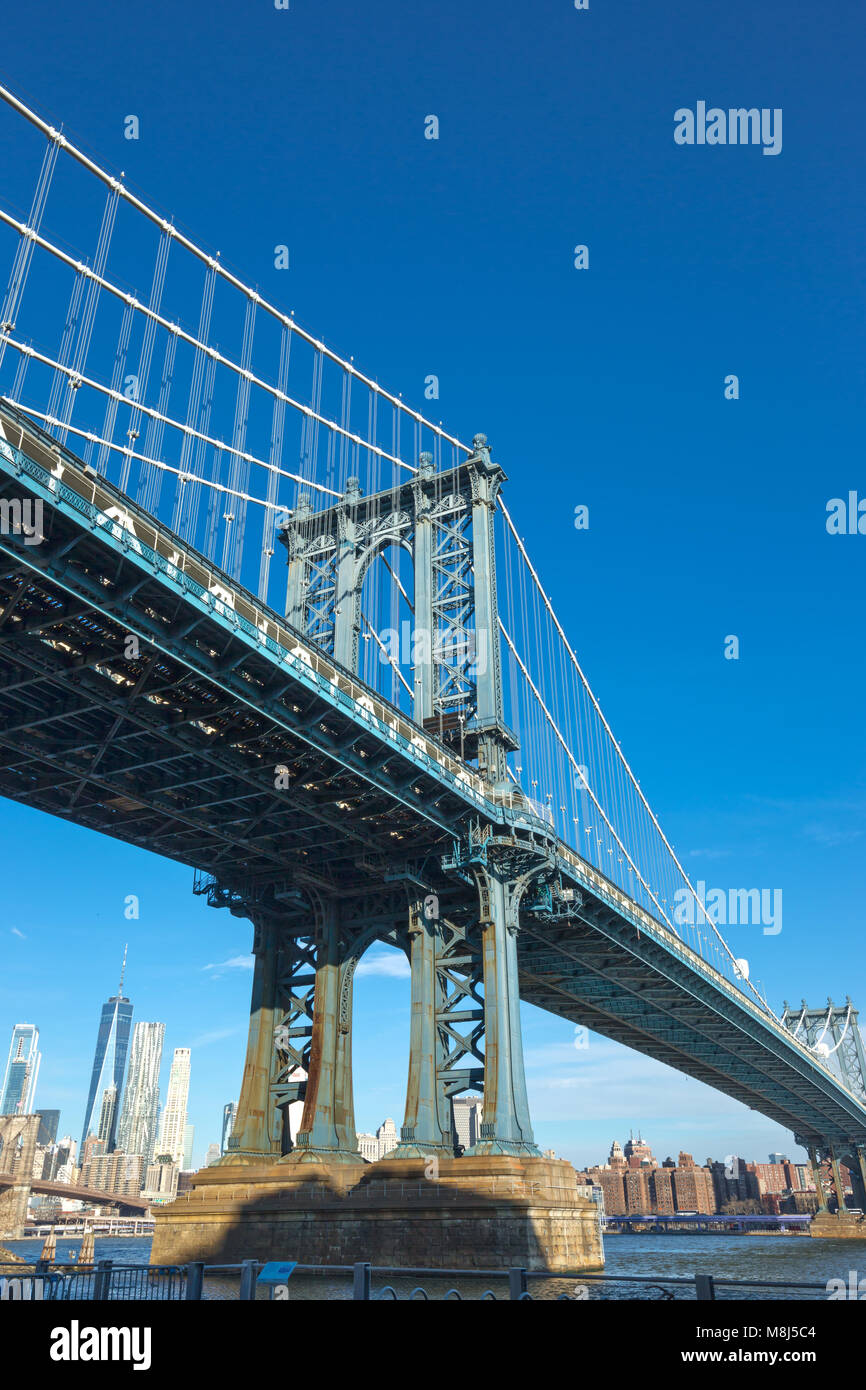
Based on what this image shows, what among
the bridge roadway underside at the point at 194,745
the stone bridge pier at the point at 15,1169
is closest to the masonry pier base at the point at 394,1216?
the bridge roadway underside at the point at 194,745

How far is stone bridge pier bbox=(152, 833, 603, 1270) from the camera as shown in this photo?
120 feet

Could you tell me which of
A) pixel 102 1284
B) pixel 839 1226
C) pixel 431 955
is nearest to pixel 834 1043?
pixel 839 1226

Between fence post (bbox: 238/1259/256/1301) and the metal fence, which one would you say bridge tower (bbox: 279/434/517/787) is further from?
fence post (bbox: 238/1259/256/1301)

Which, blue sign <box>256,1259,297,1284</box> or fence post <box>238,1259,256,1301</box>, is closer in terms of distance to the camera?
blue sign <box>256,1259,297,1284</box>

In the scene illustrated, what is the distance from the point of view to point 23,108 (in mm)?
26812

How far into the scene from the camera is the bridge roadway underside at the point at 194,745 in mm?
27188

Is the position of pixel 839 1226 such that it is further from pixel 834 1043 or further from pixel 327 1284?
pixel 327 1284

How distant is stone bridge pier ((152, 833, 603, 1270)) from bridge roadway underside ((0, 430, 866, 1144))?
145 cm

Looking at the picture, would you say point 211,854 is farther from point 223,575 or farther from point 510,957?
point 223,575

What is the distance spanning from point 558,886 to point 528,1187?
566 inches

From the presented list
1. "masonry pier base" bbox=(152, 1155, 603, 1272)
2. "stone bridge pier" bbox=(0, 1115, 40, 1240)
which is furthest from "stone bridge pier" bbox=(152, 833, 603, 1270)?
"stone bridge pier" bbox=(0, 1115, 40, 1240)

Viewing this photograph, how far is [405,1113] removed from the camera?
136 feet

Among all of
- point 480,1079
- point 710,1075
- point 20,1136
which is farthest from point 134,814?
point 20,1136
